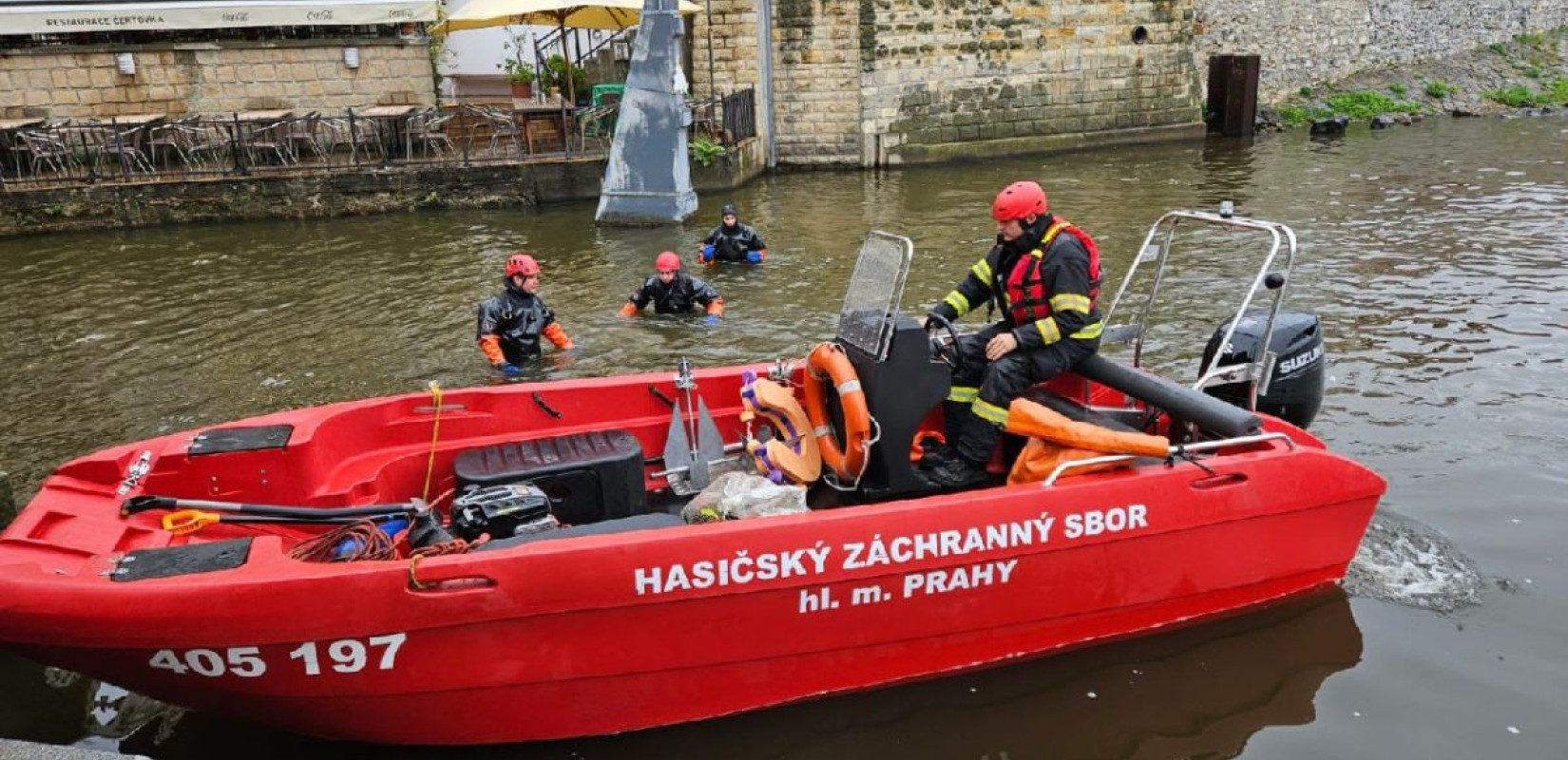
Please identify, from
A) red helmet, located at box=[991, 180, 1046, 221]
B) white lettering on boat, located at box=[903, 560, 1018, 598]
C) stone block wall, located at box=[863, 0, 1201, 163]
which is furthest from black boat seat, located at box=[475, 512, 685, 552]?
stone block wall, located at box=[863, 0, 1201, 163]

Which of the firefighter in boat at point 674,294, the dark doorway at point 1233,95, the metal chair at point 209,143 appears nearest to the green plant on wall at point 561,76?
the metal chair at point 209,143

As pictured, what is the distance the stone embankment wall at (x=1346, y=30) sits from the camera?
26.4 m

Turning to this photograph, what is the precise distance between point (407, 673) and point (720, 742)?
1329 millimetres

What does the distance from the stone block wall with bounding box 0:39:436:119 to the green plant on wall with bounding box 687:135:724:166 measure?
5.27 m

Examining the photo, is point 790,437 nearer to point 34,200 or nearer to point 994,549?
point 994,549

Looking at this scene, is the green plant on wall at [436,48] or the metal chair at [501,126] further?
the green plant on wall at [436,48]

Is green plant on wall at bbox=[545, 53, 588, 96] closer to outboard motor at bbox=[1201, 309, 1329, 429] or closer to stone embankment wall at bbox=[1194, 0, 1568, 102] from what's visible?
stone embankment wall at bbox=[1194, 0, 1568, 102]

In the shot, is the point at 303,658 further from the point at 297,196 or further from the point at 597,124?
the point at 597,124

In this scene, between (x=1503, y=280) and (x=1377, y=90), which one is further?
(x=1377, y=90)

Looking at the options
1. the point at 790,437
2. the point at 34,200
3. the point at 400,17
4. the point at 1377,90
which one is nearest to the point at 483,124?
the point at 400,17

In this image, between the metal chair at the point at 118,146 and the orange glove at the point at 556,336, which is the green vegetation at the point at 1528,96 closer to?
the orange glove at the point at 556,336

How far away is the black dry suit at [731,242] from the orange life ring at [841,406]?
22.9 ft

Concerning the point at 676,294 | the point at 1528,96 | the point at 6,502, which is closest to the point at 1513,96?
the point at 1528,96

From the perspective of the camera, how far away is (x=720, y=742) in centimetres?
468
